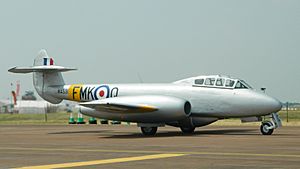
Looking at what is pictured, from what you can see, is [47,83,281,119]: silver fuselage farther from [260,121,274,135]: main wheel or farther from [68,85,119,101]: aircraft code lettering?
[68,85,119,101]: aircraft code lettering

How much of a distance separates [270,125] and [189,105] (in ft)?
12.6

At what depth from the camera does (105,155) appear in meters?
17.0

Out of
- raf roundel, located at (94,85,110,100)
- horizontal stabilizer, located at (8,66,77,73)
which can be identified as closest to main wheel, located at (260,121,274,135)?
raf roundel, located at (94,85,110,100)

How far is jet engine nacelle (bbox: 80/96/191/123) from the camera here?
28.0 metres

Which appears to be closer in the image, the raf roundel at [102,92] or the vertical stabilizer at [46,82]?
the raf roundel at [102,92]

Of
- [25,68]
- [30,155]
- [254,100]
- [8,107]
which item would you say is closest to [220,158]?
[30,155]

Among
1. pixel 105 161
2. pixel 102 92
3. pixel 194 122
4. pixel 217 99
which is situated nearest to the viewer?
pixel 105 161

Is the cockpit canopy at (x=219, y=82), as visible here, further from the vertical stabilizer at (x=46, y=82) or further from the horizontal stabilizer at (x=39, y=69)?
the vertical stabilizer at (x=46, y=82)

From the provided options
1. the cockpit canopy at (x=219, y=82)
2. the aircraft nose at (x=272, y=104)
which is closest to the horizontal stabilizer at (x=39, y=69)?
the cockpit canopy at (x=219, y=82)

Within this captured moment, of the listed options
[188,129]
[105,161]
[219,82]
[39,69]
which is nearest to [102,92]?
[188,129]

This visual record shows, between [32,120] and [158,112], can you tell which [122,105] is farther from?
[32,120]

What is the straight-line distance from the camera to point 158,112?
28.4 m

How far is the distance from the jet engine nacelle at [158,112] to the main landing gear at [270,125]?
352 centimetres

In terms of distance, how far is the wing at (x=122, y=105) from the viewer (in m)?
28.3
